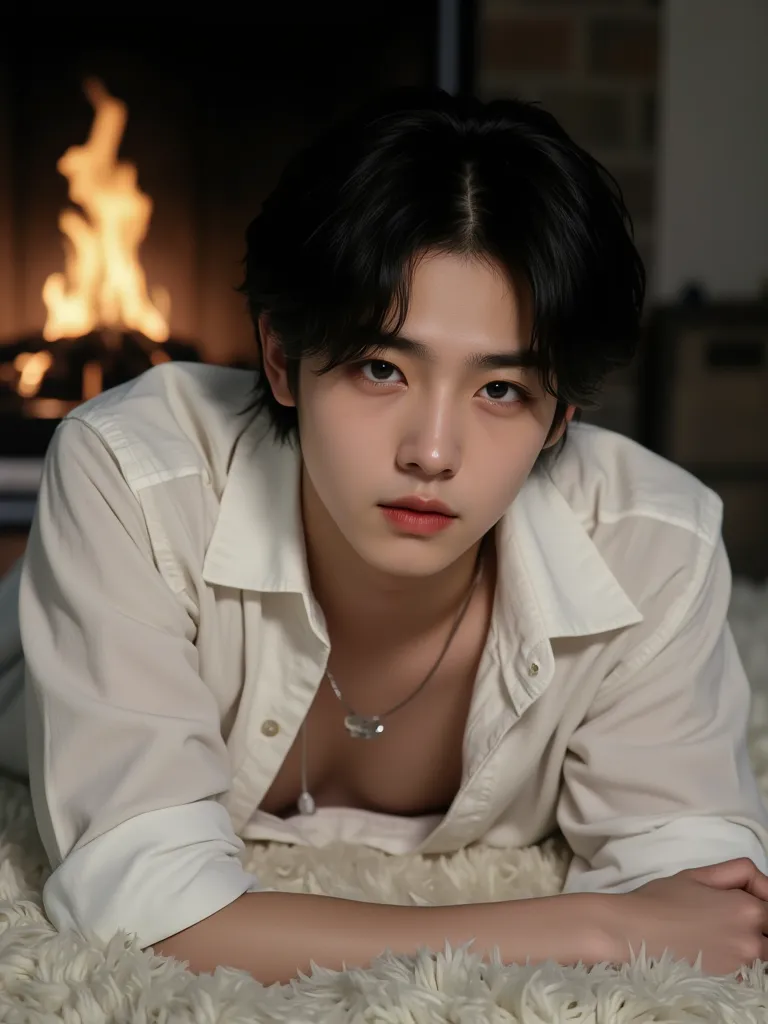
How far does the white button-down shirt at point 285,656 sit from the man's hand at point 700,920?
1.8 inches

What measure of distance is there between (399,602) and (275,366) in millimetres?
242

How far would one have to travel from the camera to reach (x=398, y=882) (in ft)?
3.48

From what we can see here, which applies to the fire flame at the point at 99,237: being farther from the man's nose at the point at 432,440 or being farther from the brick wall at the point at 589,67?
the man's nose at the point at 432,440

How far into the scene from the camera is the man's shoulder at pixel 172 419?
102 centimetres

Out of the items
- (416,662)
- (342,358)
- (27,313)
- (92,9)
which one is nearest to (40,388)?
(27,313)

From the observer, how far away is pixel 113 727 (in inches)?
35.3

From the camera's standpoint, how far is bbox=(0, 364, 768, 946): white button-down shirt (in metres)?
0.92

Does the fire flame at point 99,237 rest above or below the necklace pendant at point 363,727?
above

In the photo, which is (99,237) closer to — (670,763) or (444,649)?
(444,649)

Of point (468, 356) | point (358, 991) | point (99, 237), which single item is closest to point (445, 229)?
point (468, 356)

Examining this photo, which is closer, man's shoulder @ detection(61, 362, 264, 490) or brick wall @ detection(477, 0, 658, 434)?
man's shoulder @ detection(61, 362, 264, 490)

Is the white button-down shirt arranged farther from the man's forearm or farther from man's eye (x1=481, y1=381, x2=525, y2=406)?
man's eye (x1=481, y1=381, x2=525, y2=406)

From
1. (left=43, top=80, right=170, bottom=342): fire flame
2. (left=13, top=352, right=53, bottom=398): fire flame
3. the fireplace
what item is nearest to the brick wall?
the fireplace

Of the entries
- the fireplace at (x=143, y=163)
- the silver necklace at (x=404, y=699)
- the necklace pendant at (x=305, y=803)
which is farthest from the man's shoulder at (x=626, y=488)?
the fireplace at (x=143, y=163)
